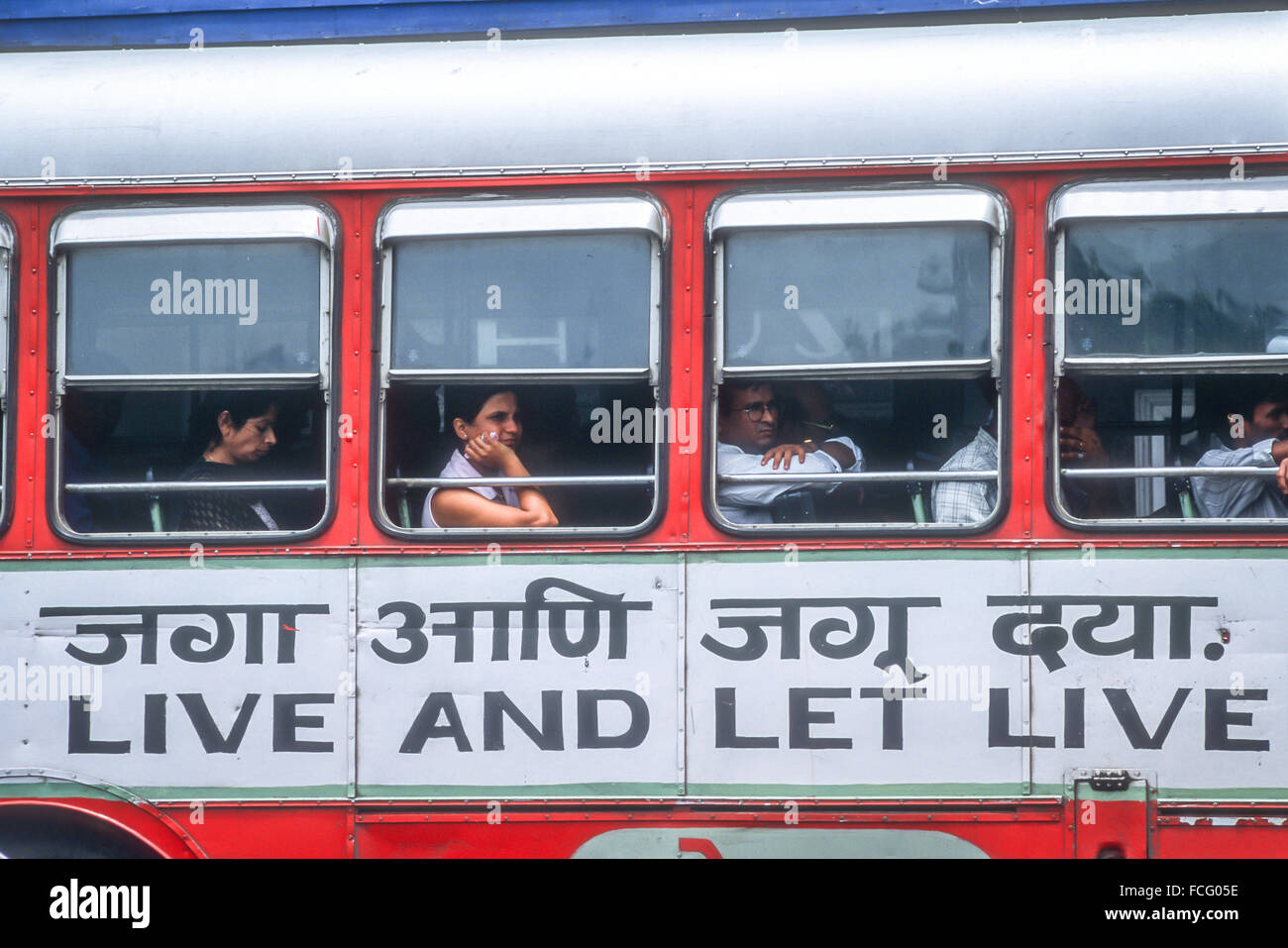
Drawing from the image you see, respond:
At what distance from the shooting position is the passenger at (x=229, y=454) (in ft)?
11.9

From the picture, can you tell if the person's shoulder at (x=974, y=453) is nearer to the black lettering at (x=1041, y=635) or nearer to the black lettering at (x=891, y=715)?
the black lettering at (x=1041, y=635)

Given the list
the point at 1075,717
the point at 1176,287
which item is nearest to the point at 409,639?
the point at 1075,717

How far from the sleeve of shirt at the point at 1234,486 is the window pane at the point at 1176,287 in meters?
0.32

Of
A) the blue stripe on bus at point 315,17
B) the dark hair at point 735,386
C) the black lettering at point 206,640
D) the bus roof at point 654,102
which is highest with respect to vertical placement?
the blue stripe on bus at point 315,17

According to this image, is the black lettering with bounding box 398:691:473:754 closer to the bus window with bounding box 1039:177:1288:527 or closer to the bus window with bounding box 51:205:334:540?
the bus window with bounding box 51:205:334:540

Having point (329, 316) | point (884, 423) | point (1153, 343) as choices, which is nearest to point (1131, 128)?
point (1153, 343)

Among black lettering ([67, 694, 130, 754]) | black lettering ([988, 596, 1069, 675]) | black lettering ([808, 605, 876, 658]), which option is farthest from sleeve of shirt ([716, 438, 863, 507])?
black lettering ([67, 694, 130, 754])

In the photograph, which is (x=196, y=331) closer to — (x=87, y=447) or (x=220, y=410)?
(x=220, y=410)

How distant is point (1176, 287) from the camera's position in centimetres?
341

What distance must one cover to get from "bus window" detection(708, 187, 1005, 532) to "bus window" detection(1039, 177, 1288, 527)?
0.25m

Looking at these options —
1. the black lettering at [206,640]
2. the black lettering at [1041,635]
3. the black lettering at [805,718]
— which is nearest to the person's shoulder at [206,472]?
the black lettering at [206,640]

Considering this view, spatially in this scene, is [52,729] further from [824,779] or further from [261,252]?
[824,779]

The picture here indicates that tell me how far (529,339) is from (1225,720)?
2411 mm

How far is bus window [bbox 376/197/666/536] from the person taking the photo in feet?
11.6
